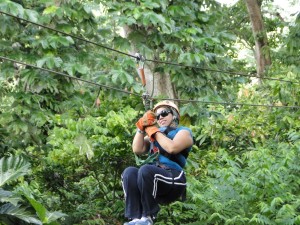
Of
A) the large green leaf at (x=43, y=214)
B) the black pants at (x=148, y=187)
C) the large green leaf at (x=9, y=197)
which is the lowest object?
the large green leaf at (x=43, y=214)

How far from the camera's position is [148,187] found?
576cm

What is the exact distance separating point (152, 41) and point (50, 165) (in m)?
2.64

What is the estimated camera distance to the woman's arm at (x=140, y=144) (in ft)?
20.1

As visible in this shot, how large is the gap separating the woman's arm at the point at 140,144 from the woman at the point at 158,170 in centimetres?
1

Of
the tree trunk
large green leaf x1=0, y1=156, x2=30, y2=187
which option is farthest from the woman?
the tree trunk

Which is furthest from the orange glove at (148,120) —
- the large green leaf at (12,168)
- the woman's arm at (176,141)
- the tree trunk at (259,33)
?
the tree trunk at (259,33)

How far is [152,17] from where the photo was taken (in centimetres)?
711

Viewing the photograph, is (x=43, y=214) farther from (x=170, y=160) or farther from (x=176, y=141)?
(x=176, y=141)

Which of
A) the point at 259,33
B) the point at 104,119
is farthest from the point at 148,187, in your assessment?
the point at 259,33

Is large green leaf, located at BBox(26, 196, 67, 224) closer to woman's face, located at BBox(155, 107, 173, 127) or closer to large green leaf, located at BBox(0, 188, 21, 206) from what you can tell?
large green leaf, located at BBox(0, 188, 21, 206)

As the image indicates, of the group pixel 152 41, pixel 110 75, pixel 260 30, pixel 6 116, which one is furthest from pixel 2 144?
pixel 260 30

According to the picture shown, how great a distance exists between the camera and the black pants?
5.75 m

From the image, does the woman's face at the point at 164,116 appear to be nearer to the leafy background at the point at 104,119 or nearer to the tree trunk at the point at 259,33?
the leafy background at the point at 104,119

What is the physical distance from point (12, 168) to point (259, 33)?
11.1 metres
